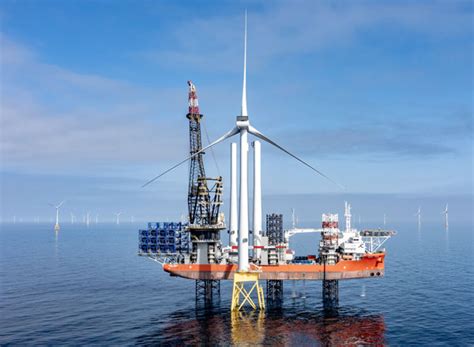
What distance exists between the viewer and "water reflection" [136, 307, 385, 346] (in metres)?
64.1

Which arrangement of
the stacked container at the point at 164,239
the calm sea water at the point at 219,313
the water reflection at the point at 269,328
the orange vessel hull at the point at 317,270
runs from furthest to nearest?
the stacked container at the point at 164,239, the orange vessel hull at the point at 317,270, the calm sea water at the point at 219,313, the water reflection at the point at 269,328

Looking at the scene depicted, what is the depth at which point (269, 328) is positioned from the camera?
2776 inches

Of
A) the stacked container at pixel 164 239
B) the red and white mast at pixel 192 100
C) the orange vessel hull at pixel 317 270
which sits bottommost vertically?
the orange vessel hull at pixel 317 270

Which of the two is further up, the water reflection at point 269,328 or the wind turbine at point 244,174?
the wind turbine at point 244,174

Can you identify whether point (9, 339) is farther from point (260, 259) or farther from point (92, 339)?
point (260, 259)

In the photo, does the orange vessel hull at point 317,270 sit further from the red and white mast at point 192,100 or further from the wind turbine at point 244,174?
the red and white mast at point 192,100

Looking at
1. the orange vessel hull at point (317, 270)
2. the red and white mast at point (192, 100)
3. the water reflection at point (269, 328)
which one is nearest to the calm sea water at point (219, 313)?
the water reflection at point (269, 328)

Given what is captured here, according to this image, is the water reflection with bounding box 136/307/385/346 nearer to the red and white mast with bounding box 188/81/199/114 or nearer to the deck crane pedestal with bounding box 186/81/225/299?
the deck crane pedestal with bounding box 186/81/225/299

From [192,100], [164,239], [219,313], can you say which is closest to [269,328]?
[219,313]

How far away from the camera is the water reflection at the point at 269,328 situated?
6412cm

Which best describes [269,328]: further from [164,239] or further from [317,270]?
[164,239]

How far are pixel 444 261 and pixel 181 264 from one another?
388 feet

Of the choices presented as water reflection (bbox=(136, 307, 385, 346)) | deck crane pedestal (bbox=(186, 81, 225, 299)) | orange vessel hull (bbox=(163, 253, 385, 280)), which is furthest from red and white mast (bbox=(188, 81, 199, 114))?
water reflection (bbox=(136, 307, 385, 346))

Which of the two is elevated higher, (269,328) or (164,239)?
A: (164,239)
